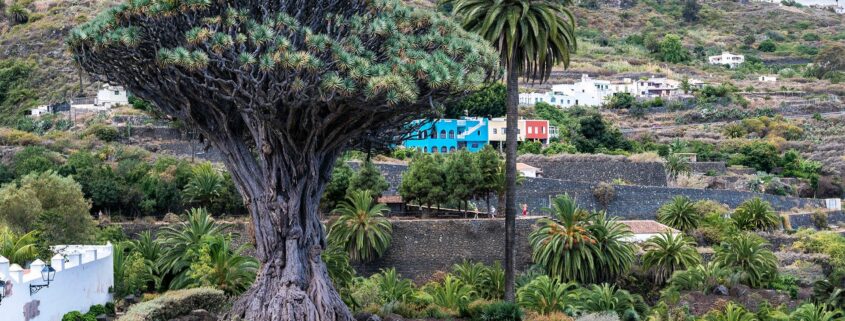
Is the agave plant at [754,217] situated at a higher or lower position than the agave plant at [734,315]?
higher

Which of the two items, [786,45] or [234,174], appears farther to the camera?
[786,45]

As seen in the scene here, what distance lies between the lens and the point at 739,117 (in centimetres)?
7538

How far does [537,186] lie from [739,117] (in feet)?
113

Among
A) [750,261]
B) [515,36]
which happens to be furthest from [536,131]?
[515,36]

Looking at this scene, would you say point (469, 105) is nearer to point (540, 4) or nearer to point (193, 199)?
point (193, 199)

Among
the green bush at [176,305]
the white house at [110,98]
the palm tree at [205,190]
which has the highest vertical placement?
the white house at [110,98]

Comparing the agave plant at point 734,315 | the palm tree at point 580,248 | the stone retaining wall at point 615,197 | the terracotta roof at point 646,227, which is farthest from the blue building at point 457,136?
the agave plant at point 734,315

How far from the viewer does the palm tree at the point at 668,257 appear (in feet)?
120

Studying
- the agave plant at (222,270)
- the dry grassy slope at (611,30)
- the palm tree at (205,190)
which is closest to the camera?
the agave plant at (222,270)

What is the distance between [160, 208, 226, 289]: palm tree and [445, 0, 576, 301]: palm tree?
25.1ft

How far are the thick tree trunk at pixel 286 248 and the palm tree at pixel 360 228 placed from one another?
1277cm

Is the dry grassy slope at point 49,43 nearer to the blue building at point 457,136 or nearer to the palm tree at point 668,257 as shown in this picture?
the blue building at point 457,136

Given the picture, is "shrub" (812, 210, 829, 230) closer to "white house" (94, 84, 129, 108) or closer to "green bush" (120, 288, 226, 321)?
"green bush" (120, 288, 226, 321)

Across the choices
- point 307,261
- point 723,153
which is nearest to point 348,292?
point 307,261
